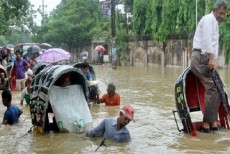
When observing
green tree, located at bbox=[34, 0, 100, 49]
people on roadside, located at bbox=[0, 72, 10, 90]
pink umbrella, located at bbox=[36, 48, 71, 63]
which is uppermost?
green tree, located at bbox=[34, 0, 100, 49]

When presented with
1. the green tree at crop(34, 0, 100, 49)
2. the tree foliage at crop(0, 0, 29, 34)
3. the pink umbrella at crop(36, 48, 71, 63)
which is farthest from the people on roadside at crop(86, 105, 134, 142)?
the green tree at crop(34, 0, 100, 49)

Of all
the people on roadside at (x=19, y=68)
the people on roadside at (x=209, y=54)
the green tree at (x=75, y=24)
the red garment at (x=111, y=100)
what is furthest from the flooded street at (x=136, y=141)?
the green tree at (x=75, y=24)

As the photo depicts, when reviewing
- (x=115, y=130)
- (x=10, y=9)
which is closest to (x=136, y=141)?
(x=115, y=130)

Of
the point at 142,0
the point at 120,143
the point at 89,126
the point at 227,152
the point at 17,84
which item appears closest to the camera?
the point at 227,152

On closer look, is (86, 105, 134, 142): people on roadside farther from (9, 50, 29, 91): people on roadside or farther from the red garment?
(9, 50, 29, 91): people on roadside

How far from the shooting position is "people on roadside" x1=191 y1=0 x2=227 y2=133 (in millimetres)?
7359

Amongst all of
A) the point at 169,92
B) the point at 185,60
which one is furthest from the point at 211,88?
the point at 185,60

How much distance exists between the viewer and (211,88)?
752 cm

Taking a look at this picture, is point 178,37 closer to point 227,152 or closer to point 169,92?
point 169,92

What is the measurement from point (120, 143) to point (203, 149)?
1204 mm

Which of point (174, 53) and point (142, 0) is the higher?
point (142, 0)

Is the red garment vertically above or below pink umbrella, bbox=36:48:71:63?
below

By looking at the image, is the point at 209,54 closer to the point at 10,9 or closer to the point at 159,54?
the point at 10,9

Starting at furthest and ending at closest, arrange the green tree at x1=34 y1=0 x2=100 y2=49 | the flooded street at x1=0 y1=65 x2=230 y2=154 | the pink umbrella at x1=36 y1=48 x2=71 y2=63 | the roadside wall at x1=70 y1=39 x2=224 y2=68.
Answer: the green tree at x1=34 y1=0 x2=100 y2=49 < the roadside wall at x1=70 y1=39 x2=224 y2=68 < the pink umbrella at x1=36 y1=48 x2=71 y2=63 < the flooded street at x1=0 y1=65 x2=230 y2=154
